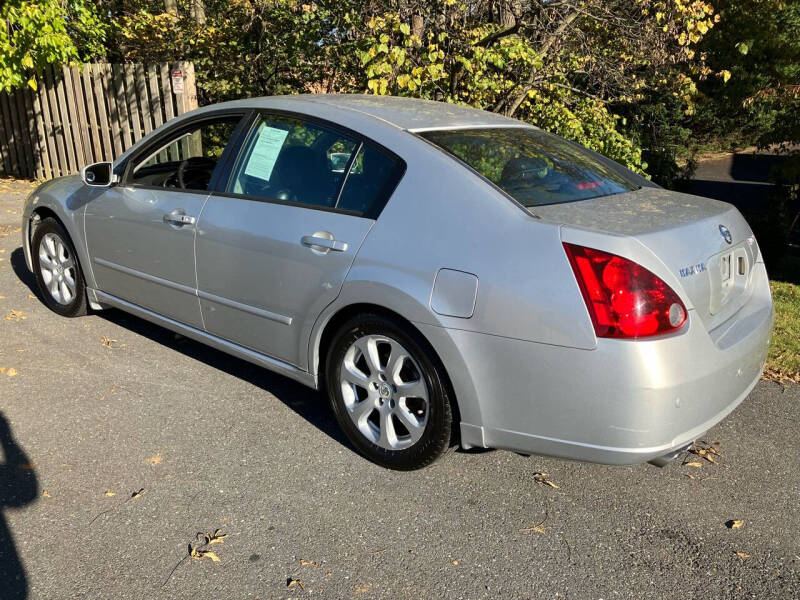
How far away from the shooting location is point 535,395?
2875mm

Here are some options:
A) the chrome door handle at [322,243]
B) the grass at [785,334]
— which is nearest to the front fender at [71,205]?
the chrome door handle at [322,243]

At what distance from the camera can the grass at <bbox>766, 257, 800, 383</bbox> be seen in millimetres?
4676

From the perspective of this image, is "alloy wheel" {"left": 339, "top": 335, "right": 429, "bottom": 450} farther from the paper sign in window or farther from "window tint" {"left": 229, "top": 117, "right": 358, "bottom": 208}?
the paper sign in window

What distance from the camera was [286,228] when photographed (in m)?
3.63

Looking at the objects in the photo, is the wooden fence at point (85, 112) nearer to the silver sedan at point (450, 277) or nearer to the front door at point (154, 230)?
the front door at point (154, 230)

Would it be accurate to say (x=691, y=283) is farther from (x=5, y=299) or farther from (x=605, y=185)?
(x=5, y=299)

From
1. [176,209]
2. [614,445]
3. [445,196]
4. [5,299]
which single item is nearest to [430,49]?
[176,209]

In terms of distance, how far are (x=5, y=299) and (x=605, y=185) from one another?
4.89 meters

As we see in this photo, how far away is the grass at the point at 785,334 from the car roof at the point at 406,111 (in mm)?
2270

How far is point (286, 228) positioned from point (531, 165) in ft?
4.03

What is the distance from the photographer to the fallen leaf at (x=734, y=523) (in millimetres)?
3070

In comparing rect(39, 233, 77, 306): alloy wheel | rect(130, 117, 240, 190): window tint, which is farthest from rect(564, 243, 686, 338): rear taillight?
rect(39, 233, 77, 306): alloy wheel

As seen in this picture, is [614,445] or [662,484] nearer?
[614,445]

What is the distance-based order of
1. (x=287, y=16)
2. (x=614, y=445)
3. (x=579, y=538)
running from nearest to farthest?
(x=614, y=445)
(x=579, y=538)
(x=287, y=16)
